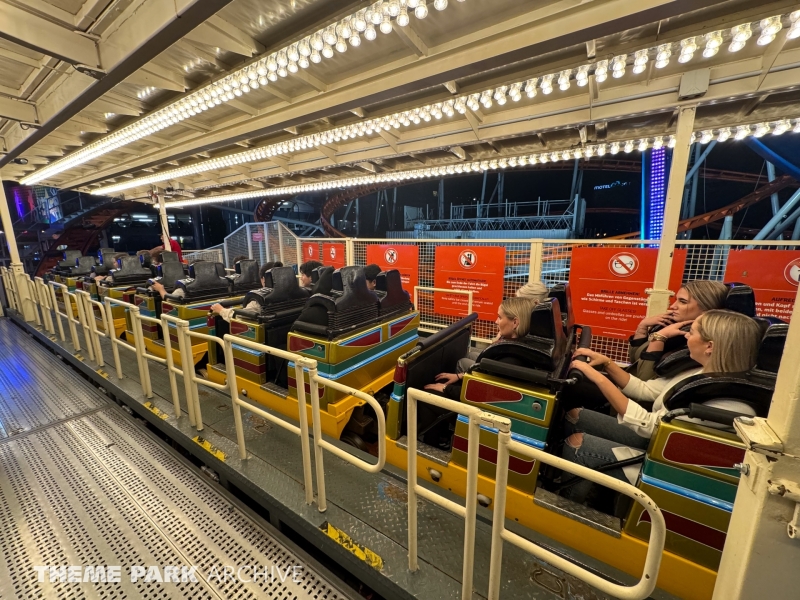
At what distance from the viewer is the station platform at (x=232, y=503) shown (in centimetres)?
148

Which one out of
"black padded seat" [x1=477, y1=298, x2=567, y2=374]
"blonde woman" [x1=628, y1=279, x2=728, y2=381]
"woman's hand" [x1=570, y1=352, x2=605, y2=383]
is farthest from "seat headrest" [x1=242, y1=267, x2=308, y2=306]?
"blonde woman" [x1=628, y1=279, x2=728, y2=381]

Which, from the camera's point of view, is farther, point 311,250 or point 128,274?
point 311,250

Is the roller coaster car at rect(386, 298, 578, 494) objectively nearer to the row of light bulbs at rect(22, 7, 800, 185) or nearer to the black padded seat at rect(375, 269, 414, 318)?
the black padded seat at rect(375, 269, 414, 318)

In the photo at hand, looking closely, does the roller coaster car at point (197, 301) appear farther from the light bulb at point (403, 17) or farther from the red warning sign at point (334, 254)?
the light bulb at point (403, 17)

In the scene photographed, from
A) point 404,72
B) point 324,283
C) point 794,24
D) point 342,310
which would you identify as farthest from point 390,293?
point 794,24

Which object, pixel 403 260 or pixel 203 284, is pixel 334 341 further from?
pixel 403 260

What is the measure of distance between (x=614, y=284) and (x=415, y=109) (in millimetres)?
3141

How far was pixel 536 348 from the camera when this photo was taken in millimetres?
1826

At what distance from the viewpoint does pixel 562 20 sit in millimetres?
1823

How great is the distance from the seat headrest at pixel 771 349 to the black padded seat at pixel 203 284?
17.2ft

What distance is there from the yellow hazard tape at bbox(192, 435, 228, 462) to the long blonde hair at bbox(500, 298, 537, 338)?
7.31 ft

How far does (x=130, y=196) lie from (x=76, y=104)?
26.2 feet

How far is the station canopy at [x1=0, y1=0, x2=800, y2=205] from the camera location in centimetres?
198

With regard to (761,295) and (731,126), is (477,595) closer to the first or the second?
(761,295)
